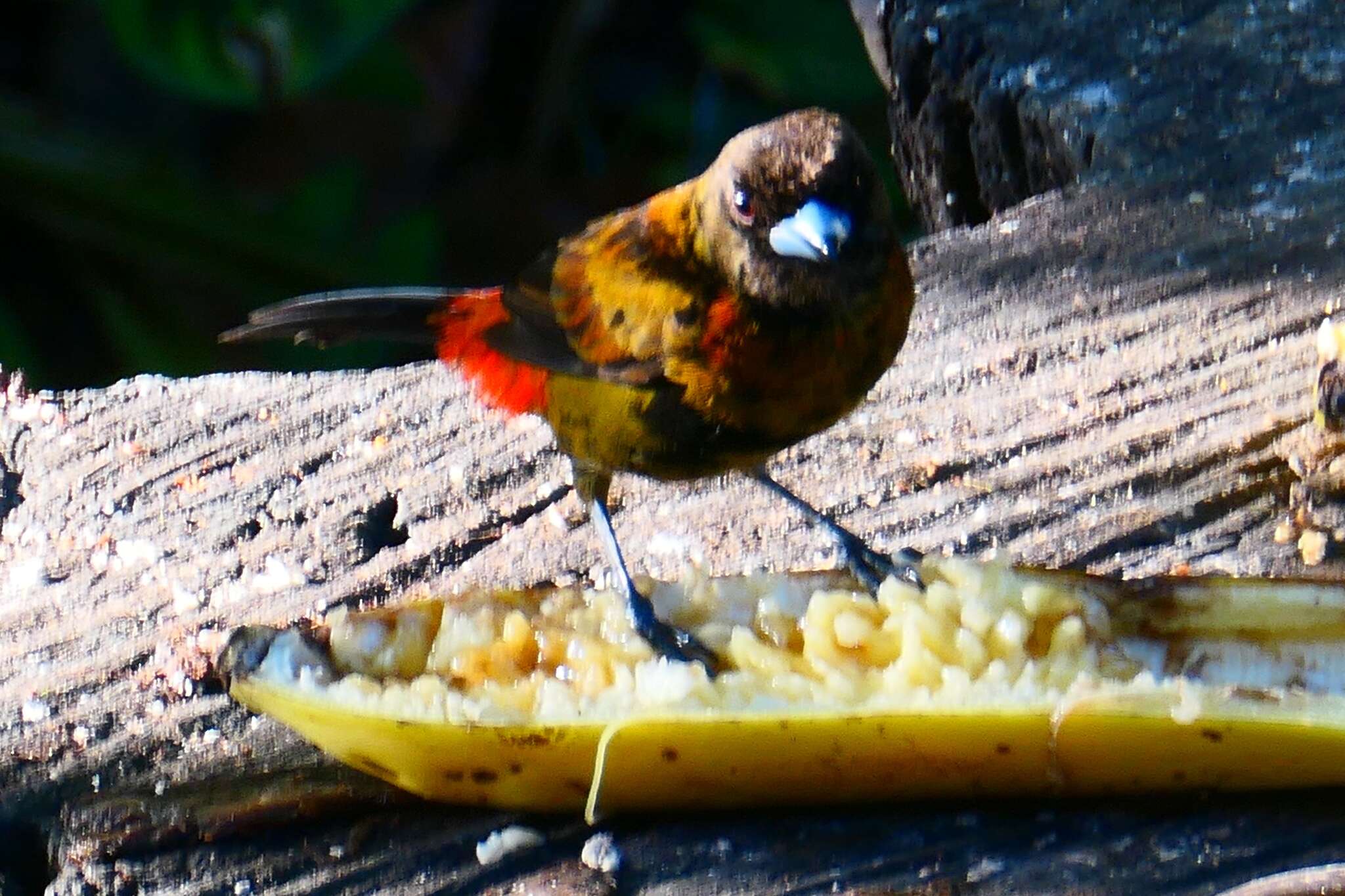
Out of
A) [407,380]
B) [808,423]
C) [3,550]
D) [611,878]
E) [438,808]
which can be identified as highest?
[407,380]

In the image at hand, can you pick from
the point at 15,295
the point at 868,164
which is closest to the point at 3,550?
the point at 868,164

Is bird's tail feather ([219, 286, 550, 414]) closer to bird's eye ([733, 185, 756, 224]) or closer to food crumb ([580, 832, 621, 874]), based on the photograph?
bird's eye ([733, 185, 756, 224])

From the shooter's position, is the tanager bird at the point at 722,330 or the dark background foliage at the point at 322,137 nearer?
the tanager bird at the point at 722,330

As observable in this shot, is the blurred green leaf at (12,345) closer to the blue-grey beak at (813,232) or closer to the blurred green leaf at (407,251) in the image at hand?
the blurred green leaf at (407,251)

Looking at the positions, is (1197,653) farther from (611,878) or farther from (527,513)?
(527,513)

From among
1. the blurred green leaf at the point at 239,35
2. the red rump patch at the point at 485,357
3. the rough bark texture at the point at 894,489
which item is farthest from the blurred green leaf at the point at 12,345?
the red rump patch at the point at 485,357

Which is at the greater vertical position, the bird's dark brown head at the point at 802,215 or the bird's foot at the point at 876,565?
the bird's dark brown head at the point at 802,215

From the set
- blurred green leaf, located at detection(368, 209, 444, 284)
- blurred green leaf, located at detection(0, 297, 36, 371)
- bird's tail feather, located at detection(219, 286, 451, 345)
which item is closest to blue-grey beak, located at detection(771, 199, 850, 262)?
bird's tail feather, located at detection(219, 286, 451, 345)

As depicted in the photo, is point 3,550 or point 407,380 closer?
point 3,550
